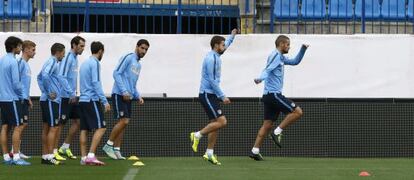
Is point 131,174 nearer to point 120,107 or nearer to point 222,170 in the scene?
point 222,170

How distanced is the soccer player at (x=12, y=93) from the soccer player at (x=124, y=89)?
1574 millimetres

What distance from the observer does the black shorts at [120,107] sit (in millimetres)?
14953

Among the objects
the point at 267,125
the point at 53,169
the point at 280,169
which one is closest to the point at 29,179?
the point at 53,169

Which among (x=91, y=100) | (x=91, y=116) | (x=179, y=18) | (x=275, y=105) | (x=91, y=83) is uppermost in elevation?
(x=179, y=18)

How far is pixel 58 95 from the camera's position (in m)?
14.3

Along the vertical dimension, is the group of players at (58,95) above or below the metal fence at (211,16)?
below

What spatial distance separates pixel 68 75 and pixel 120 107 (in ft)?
3.23

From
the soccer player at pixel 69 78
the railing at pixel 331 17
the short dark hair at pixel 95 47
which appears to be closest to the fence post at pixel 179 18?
the railing at pixel 331 17

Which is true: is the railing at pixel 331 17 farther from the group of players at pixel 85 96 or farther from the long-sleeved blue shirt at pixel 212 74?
the long-sleeved blue shirt at pixel 212 74

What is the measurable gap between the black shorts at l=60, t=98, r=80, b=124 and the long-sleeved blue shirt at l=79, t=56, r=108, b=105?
0.37 meters

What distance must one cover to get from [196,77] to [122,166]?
4.16 meters

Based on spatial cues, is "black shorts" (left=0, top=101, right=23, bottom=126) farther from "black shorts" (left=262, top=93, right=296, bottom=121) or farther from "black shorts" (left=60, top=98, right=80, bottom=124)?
"black shorts" (left=262, top=93, right=296, bottom=121)

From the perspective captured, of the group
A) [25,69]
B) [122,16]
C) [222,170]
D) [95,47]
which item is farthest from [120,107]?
[122,16]

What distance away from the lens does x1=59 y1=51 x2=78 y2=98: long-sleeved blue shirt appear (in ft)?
46.6
